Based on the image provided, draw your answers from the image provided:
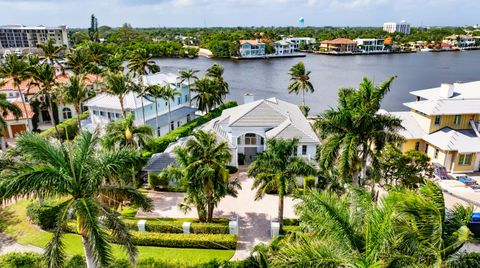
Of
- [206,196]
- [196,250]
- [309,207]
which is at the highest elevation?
[309,207]

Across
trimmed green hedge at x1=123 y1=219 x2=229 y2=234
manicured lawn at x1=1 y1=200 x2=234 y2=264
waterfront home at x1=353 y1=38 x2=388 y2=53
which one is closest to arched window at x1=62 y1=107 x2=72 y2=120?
manicured lawn at x1=1 y1=200 x2=234 y2=264

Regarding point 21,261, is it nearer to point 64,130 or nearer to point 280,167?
point 280,167

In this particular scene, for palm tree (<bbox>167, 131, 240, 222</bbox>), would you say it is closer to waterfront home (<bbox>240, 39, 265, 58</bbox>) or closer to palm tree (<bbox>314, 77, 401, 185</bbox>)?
palm tree (<bbox>314, 77, 401, 185</bbox>)

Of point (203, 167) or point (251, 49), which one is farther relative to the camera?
point (251, 49)

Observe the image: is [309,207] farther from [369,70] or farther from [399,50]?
[399,50]

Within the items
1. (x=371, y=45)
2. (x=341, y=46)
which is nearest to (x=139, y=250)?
(x=341, y=46)

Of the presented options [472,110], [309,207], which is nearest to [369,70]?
[472,110]

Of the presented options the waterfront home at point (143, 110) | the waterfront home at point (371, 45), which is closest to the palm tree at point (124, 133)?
the waterfront home at point (143, 110)
